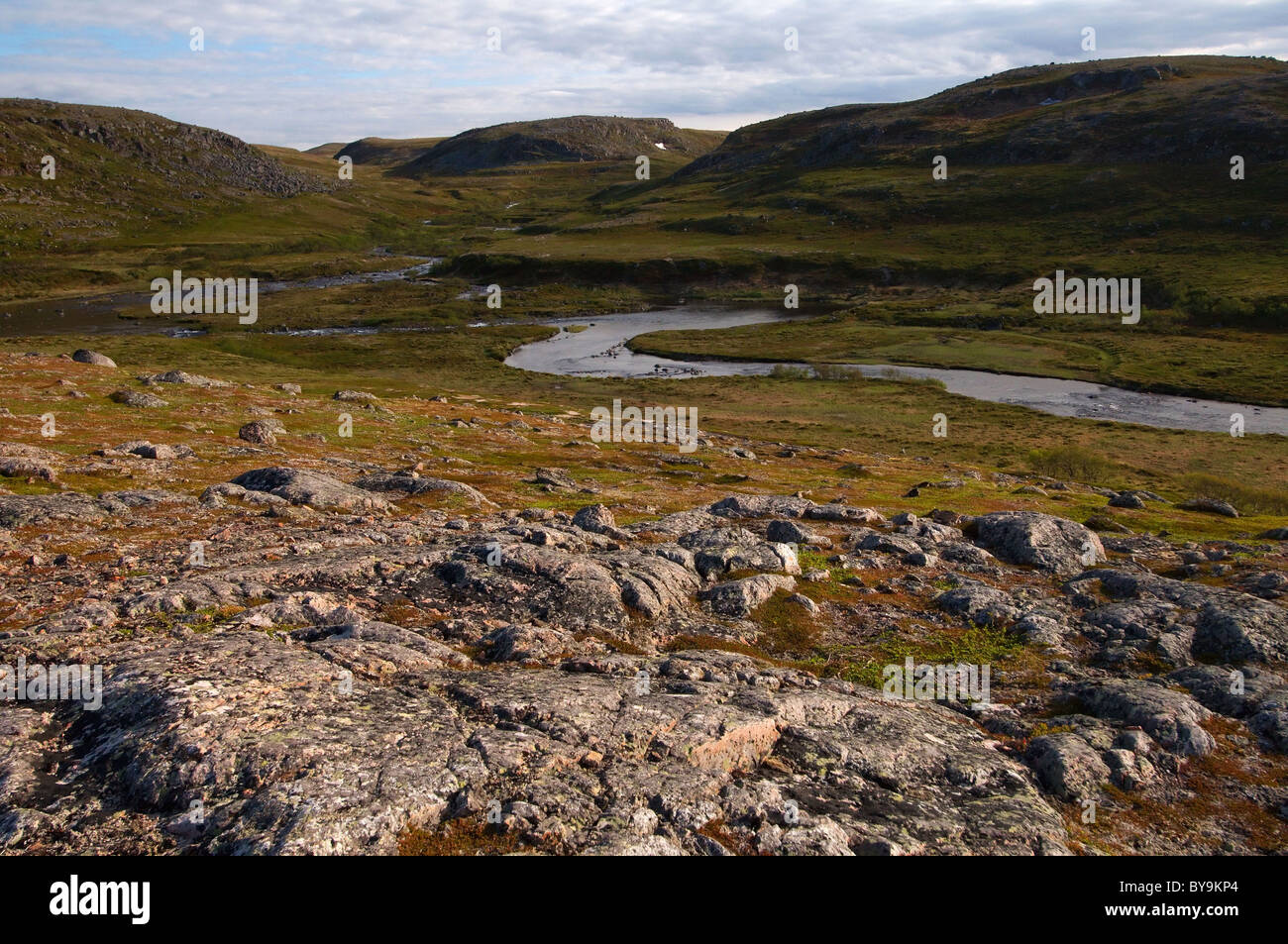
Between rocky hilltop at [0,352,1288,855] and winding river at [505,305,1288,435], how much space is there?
242 ft

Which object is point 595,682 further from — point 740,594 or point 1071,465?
point 1071,465

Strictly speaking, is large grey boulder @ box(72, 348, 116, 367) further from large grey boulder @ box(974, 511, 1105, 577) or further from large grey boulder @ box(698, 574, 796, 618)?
large grey boulder @ box(974, 511, 1105, 577)

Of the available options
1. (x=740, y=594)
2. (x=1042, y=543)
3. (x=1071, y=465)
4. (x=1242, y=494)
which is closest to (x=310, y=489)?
(x=740, y=594)

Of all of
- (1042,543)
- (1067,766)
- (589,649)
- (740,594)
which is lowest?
(1067,766)

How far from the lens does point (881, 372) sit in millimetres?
124812

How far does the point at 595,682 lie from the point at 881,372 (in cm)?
11483

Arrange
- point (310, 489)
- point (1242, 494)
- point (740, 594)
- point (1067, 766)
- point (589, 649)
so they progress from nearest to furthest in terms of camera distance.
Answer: point (1067, 766)
point (589, 649)
point (740, 594)
point (310, 489)
point (1242, 494)

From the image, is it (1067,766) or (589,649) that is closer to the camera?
(1067,766)

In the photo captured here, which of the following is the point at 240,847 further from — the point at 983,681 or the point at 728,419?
the point at 728,419

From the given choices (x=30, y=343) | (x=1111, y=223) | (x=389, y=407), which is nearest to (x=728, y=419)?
(x=389, y=407)

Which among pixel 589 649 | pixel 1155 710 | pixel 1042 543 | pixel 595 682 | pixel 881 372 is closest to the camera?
A: pixel 595 682

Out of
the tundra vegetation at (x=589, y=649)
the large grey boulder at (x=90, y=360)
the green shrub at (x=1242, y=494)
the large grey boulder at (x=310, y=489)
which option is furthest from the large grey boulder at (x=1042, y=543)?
the large grey boulder at (x=90, y=360)

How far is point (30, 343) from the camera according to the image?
120750 millimetres

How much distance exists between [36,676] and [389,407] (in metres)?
61.9
